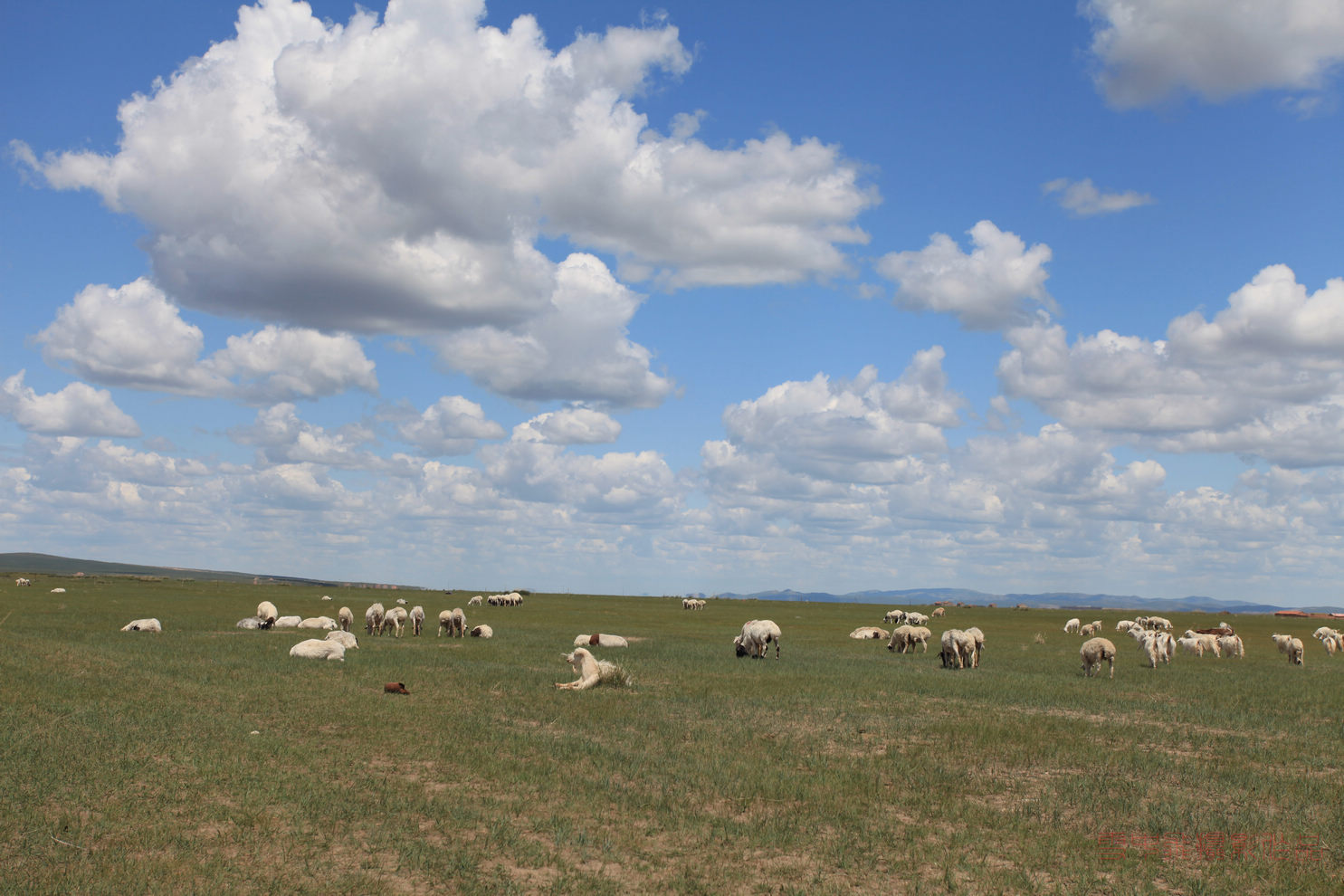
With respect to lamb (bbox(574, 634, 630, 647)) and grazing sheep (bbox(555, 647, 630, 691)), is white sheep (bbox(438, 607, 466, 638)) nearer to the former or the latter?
lamb (bbox(574, 634, 630, 647))

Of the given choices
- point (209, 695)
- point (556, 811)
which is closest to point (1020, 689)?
point (556, 811)

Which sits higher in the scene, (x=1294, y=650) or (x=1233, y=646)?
(x=1294, y=650)

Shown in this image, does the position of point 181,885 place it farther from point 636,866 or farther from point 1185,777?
point 1185,777

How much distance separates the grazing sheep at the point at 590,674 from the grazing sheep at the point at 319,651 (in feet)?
28.7

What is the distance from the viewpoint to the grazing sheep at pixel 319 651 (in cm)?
2773

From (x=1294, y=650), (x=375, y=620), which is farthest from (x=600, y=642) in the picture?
(x=1294, y=650)

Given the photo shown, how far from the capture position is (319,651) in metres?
28.0

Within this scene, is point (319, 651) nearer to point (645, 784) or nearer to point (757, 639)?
point (757, 639)

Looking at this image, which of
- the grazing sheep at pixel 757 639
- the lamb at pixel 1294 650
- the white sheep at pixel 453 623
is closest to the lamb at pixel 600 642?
the grazing sheep at pixel 757 639

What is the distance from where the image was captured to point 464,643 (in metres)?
37.8

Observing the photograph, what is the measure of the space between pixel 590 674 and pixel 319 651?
1077 centimetres

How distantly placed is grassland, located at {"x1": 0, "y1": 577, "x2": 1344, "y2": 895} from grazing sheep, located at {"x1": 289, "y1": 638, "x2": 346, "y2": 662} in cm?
212

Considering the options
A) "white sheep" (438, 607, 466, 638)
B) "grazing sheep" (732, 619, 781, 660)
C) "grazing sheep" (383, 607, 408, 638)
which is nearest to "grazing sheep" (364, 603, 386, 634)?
"grazing sheep" (383, 607, 408, 638)

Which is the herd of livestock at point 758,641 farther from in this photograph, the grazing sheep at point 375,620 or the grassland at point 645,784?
the grassland at point 645,784
